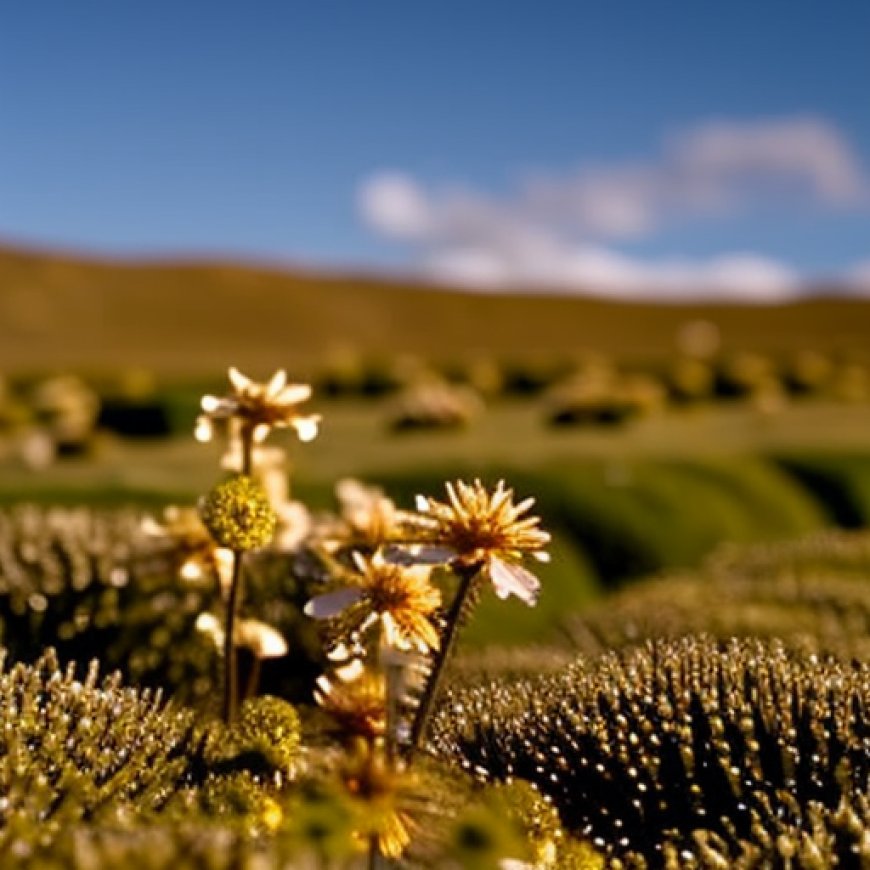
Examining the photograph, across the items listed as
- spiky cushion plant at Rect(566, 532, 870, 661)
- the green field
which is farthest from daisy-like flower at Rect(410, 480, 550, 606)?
the green field

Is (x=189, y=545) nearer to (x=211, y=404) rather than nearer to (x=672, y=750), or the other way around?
(x=211, y=404)

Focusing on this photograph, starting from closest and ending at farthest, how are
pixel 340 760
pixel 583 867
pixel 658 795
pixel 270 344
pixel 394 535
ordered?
pixel 340 760, pixel 583 867, pixel 658 795, pixel 394 535, pixel 270 344

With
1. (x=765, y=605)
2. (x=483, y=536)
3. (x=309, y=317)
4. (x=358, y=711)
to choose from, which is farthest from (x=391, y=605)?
(x=309, y=317)

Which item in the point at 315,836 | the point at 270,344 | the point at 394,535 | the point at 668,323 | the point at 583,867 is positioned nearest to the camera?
the point at 315,836

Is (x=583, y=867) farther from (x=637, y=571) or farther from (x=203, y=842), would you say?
(x=637, y=571)

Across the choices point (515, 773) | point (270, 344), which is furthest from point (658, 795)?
point (270, 344)

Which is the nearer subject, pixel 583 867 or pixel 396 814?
pixel 396 814
